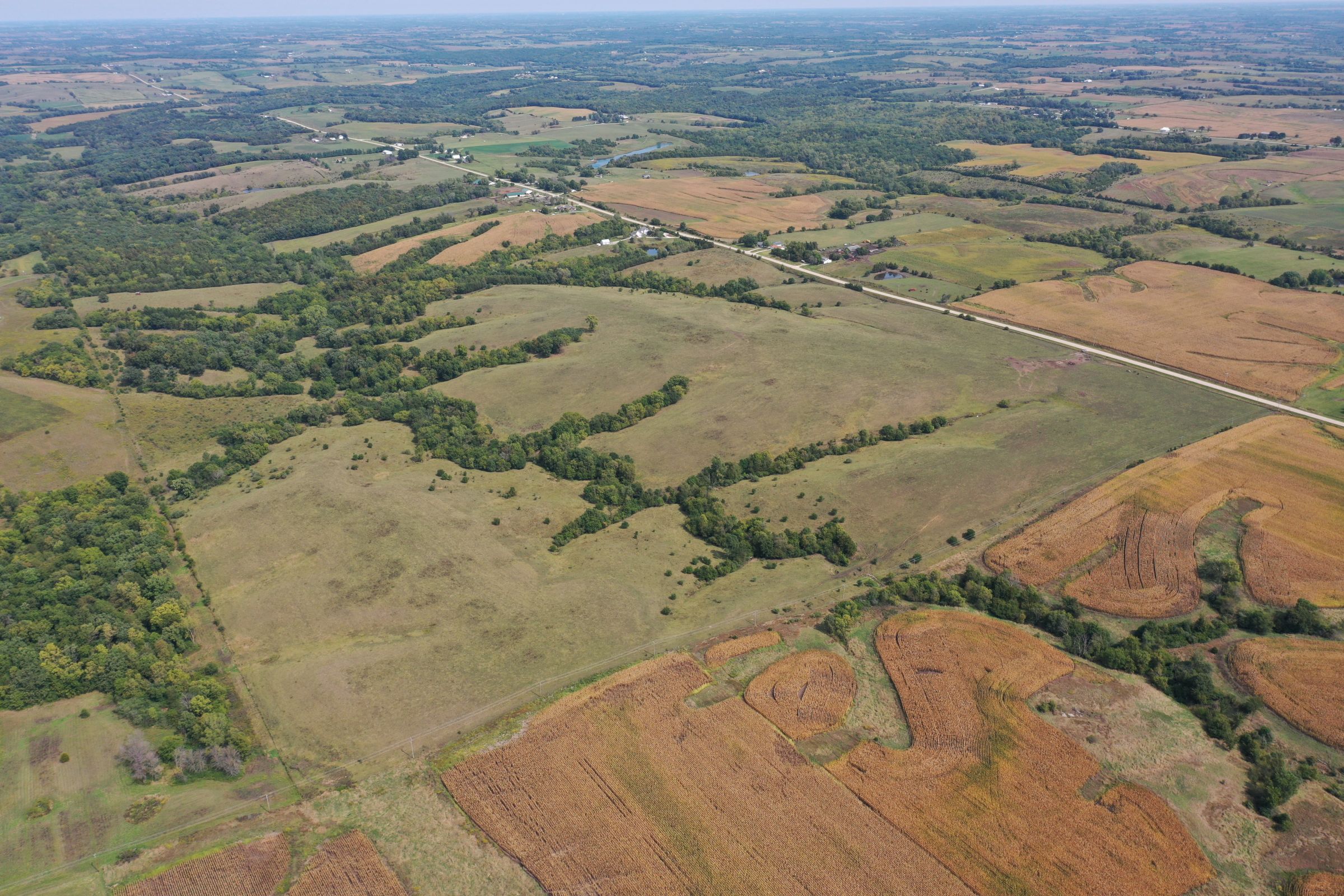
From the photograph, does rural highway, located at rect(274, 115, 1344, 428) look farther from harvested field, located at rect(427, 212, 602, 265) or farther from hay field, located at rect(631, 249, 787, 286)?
harvested field, located at rect(427, 212, 602, 265)

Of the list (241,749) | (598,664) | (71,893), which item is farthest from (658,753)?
(71,893)

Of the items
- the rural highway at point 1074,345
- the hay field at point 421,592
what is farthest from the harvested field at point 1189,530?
the hay field at point 421,592

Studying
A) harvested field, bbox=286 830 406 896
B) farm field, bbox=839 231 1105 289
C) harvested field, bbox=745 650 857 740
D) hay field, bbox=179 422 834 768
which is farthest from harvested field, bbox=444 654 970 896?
farm field, bbox=839 231 1105 289

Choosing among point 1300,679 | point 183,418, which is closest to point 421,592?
point 183,418

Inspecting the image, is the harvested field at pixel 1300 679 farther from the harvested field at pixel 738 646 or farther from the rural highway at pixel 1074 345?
the rural highway at pixel 1074 345

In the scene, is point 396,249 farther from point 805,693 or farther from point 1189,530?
point 1189,530

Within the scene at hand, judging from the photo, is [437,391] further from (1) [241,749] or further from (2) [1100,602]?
(2) [1100,602]
